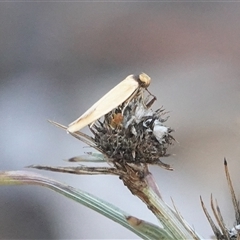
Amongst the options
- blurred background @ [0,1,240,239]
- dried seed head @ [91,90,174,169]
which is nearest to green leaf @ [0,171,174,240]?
dried seed head @ [91,90,174,169]

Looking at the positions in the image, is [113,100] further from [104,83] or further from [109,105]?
[104,83]

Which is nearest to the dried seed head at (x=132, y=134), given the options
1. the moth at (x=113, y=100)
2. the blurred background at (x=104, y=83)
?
the moth at (x=113, y=100)

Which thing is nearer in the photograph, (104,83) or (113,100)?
(113,100)

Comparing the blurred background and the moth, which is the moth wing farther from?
the blurred background

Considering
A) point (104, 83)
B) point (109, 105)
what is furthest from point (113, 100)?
point (104, 83)

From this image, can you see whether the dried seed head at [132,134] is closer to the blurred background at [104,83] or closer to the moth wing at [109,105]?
the moth wing at [109,105]

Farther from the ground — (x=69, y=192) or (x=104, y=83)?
(x=104, y=83)
